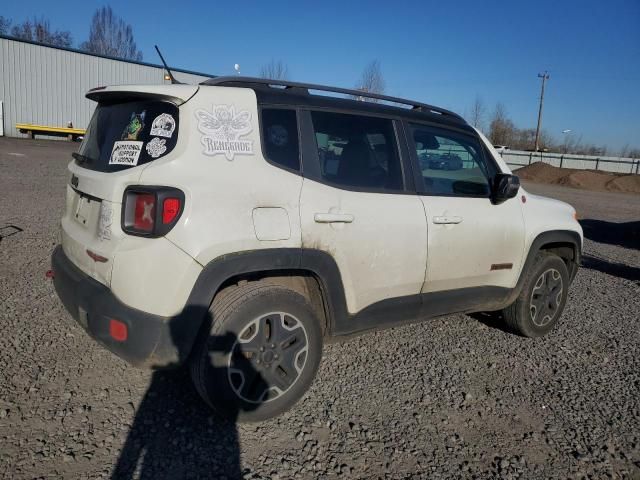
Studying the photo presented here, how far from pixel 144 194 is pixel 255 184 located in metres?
0.57

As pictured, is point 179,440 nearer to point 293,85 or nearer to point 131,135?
point 131,135

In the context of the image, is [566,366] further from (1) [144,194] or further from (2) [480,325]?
(1) [144,194]

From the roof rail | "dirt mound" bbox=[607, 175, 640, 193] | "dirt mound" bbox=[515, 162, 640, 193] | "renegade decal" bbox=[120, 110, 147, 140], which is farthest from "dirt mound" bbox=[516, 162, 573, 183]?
"renegade decal" bbox=[120, 110, 147, 140]

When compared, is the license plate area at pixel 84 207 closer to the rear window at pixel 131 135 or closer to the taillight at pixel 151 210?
the rear window at pixel 131 135

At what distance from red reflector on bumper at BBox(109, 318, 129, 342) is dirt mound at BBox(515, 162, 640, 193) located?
1344 inches

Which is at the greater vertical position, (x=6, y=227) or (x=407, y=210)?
(x=407, y=210)

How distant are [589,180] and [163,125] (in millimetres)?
35262

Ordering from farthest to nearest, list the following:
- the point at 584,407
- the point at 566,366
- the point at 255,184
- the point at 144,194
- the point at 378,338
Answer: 1. the point at 378,338
2. the point at 566,366
3. the point at 584,407
4. the point at 255,184
5. the point at 144,194

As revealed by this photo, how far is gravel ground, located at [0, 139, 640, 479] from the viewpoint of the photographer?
8.54ft

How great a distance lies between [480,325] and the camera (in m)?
4.82

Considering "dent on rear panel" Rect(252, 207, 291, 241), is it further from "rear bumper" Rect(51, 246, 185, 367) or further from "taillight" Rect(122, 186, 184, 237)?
"rear bumper" Rect(51, 246, 185, 367)

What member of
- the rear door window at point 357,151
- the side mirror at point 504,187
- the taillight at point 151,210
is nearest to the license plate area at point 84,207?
the taillight at point 151,210

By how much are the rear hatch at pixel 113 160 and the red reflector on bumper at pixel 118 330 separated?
0.21 metres

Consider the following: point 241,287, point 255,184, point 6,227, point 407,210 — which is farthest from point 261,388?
point 6,227
